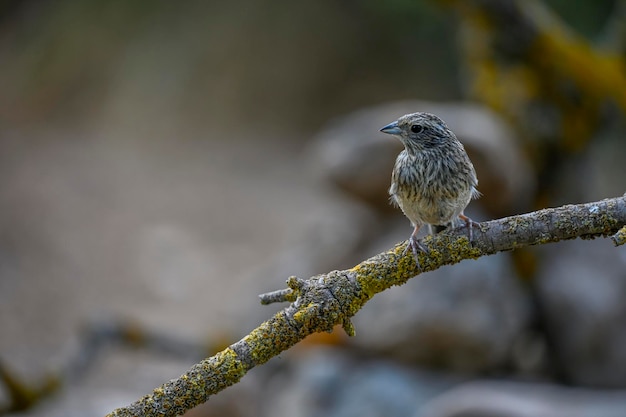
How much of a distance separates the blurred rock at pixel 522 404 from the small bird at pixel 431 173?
2.52 meters

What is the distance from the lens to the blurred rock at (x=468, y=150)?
24.0 ft

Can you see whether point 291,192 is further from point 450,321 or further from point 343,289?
point 343,289

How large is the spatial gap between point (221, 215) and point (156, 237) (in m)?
1.39

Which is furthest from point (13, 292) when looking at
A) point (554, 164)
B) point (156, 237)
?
point (554, 164)

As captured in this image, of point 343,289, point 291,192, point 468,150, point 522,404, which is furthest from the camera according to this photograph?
point 291,192

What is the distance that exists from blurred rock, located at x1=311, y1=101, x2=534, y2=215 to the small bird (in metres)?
3.48

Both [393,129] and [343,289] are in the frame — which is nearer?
[343,289]

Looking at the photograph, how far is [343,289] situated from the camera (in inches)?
106

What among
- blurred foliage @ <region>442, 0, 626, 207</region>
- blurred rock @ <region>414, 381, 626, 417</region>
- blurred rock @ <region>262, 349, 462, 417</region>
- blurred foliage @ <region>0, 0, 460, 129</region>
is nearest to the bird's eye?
blurred rock @ <region>414, 381, 626, 417</region>

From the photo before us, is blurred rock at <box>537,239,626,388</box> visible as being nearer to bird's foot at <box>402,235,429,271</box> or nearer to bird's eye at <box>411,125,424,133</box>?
bird's eye at <box>411,125,424,133</box>

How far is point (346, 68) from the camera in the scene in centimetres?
1623

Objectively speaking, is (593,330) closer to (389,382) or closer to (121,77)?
(389,382)

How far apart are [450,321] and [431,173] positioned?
3.82m

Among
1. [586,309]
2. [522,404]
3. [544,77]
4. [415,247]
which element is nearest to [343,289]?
[415,247]
